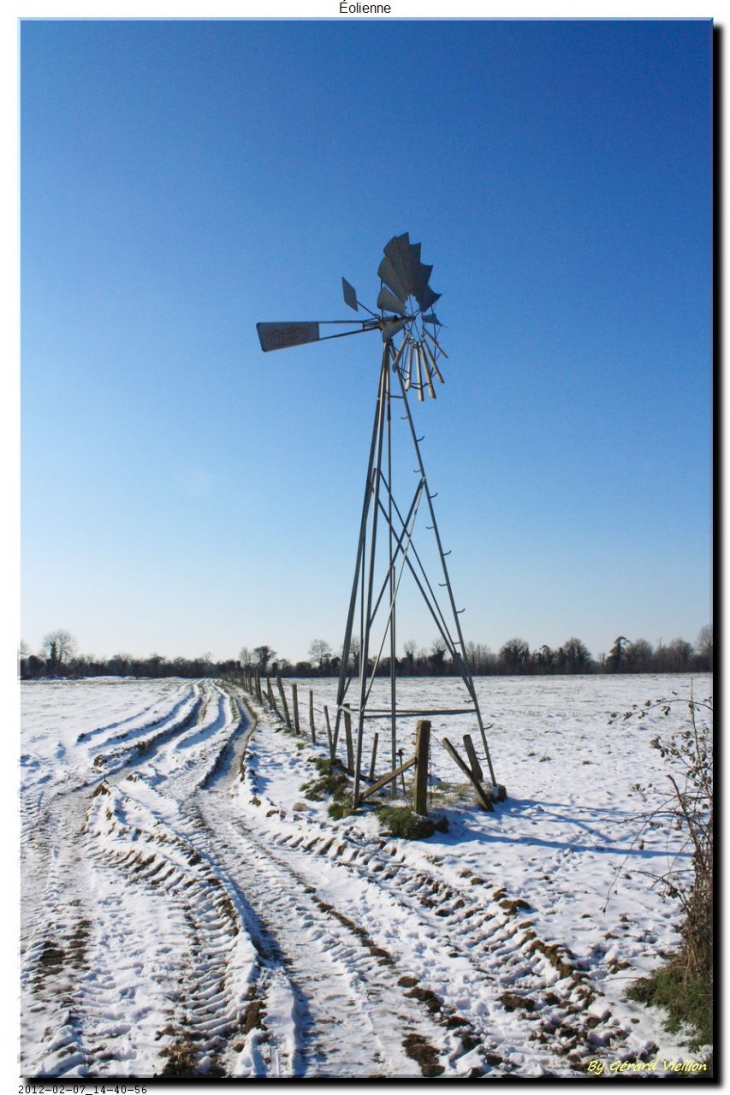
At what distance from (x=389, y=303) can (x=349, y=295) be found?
2.29ft

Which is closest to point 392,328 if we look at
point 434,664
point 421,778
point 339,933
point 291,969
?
point 421,778

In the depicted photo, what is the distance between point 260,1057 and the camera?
4.39 m

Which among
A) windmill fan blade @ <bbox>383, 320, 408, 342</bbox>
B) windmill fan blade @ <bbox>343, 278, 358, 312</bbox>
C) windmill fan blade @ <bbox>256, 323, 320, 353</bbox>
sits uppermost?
windmill fan blade @ <bbox>343, 278, 358, 312</bbox>

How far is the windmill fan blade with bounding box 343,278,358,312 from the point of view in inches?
443

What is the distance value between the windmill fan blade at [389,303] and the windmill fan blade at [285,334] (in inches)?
48.0

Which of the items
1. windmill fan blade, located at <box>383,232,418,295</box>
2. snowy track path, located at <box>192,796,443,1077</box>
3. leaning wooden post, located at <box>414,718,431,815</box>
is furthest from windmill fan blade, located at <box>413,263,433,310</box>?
snowy track path, located at <box>192,796,443,1077</box>

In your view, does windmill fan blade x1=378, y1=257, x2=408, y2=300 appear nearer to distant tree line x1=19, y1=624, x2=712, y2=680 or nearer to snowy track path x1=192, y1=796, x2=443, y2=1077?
snowy track path x1=192, y1=796, x2=443, y2=1077

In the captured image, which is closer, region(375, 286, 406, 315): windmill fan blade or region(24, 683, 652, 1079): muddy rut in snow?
region(24, 683, 652, 1079): muddy rut in snow

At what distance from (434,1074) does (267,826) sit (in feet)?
21.5

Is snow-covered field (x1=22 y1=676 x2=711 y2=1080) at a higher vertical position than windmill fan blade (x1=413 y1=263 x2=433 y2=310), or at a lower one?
lower

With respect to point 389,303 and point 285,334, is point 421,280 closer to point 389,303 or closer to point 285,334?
point 389,303

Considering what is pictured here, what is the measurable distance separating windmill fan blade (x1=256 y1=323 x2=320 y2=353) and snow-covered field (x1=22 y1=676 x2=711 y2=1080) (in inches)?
297

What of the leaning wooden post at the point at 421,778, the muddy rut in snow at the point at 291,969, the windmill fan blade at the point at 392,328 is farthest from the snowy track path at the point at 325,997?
the windmill fan blade at the point at 392,328

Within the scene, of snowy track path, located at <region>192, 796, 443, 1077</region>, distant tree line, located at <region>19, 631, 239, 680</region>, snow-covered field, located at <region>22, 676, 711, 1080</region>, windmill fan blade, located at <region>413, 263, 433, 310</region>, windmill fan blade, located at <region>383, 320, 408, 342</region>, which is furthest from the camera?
distant tree line, located at <region>19, 631, 239, 680</region>
